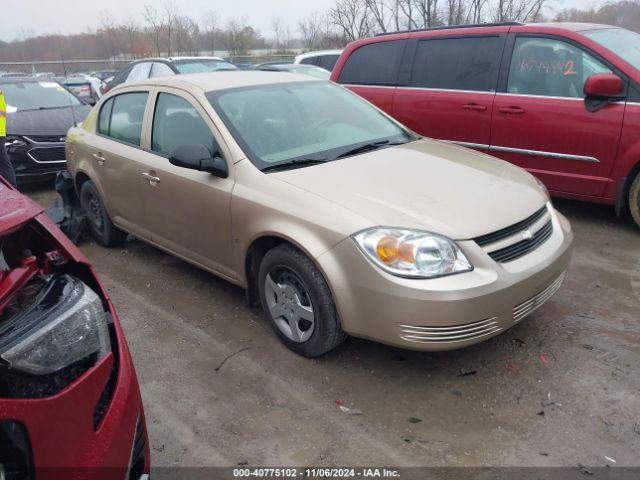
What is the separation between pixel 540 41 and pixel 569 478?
165 inches

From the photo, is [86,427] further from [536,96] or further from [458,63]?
[458,63]

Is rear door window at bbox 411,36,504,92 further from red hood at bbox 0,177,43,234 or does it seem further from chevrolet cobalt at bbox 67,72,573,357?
red hood at bbox 0,177,43,234

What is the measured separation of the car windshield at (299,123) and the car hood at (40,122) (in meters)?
4.52

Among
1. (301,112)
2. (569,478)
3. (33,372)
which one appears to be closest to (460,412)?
(569,478)

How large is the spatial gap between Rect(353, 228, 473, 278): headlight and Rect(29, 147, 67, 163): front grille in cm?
620

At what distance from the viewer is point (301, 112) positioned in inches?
154

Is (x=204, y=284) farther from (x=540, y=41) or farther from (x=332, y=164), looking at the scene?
(x=540, y=41)

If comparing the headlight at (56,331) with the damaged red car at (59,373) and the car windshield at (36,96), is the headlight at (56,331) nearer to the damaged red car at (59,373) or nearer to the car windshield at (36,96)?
the damaged red car at (59,373)

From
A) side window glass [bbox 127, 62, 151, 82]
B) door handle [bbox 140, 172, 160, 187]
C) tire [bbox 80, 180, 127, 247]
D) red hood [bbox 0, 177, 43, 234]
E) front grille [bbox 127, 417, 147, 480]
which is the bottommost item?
tire [bbox 80, 180, 127, 247]

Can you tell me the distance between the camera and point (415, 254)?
8.98 feet

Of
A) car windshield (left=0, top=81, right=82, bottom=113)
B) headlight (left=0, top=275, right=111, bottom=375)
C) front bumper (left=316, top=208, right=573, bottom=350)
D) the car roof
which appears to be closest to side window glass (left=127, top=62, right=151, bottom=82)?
car windshield (left=0, top=81, right=82, bottom=113)

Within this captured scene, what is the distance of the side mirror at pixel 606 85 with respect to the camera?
4.67 metres

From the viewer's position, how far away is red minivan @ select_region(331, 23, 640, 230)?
4.80m

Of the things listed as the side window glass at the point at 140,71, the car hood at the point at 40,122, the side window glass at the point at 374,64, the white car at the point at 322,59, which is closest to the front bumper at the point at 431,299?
the side window glass at the point at 374,64
